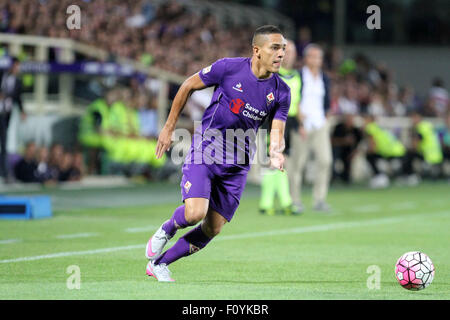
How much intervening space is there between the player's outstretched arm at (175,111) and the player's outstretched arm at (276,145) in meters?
0.68

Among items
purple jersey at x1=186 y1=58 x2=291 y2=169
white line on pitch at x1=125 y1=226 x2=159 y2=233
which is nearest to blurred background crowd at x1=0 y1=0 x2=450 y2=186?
white line on pitch at x1=125 y1=226 x2=159 y2=233

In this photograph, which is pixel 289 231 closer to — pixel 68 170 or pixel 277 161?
pixel 277 161

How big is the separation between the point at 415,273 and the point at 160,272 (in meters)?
1.98

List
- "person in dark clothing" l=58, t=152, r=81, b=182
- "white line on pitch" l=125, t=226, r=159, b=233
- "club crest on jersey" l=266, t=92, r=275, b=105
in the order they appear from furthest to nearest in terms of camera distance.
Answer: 1. "person in dark clothing" l=58, t=152, r=81, b=182
2. "white line on pitch" l=125, t=226, r=159, b=233
3. "club crest on jersey" l=266, t=92, r=275, b=105

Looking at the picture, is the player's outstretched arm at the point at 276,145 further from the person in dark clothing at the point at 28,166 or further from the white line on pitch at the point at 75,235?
the person in dark clothing at the point at 28,166

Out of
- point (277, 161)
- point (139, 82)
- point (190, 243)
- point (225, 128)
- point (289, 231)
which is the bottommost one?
point (289, 231)

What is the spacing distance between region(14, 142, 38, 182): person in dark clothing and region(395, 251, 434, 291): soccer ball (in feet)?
39.0

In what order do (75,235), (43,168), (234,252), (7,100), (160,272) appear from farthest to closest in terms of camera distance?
(43,168), (7,100), (75,235), (234,252), (160,272)

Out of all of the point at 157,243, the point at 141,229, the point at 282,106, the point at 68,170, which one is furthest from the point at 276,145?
the point at 68,170

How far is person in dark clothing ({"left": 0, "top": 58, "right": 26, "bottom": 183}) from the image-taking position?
17547 mm

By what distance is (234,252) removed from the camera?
9.53 m

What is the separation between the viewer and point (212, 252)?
949cm

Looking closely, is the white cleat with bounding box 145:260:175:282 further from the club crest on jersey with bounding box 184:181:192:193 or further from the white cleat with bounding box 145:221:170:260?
the club crest on jersey with bounding box 184:181:192:193
